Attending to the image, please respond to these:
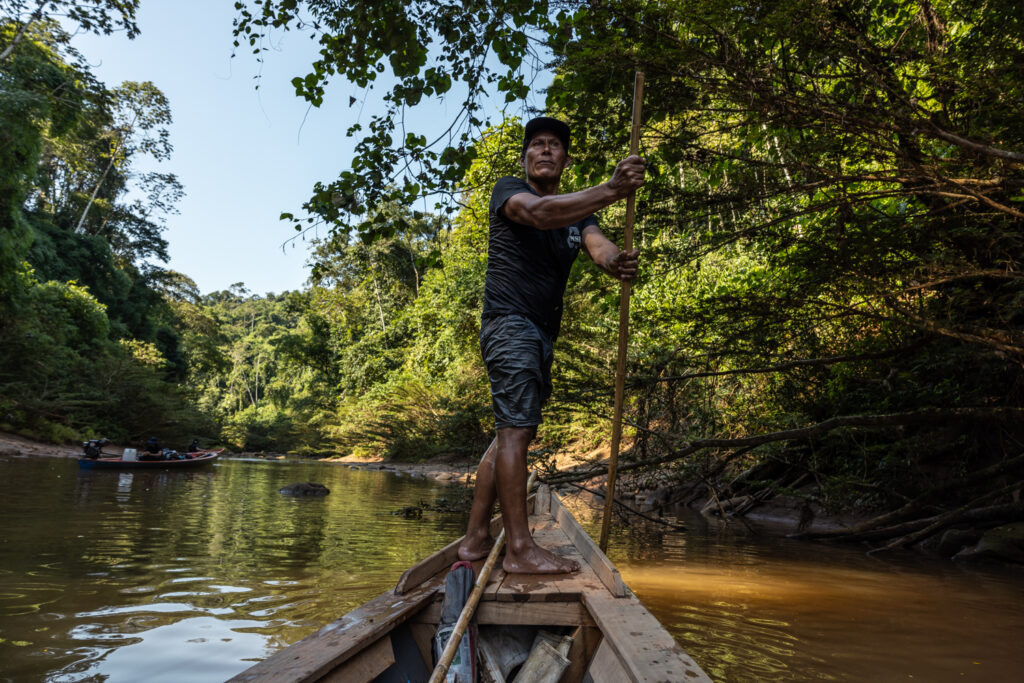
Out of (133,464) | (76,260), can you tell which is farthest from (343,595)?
(76,260)

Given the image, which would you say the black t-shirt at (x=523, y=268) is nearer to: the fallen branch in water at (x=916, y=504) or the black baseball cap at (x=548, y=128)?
the black baseball cap at (x=548, y=128)

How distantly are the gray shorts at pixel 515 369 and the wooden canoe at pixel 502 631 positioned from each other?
1.90 ft

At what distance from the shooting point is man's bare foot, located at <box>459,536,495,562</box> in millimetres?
2631

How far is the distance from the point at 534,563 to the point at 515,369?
2.39 feet

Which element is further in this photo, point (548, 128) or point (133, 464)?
point (133, 464)

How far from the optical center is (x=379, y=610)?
6.12 ft

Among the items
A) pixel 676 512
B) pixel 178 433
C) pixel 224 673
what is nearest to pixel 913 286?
pixel 224 673

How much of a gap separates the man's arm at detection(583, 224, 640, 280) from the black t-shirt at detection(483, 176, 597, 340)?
0.13 m

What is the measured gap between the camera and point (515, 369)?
2.51 meters

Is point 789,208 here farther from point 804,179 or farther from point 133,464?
point 133,464

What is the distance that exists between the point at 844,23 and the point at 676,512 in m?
7.48

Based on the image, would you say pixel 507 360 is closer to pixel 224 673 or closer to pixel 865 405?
pixel 224 673

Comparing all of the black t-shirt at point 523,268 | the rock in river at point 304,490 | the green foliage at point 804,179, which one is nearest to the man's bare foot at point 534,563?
the black t-shirt at point 523,268

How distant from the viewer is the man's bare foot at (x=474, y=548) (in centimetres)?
263
